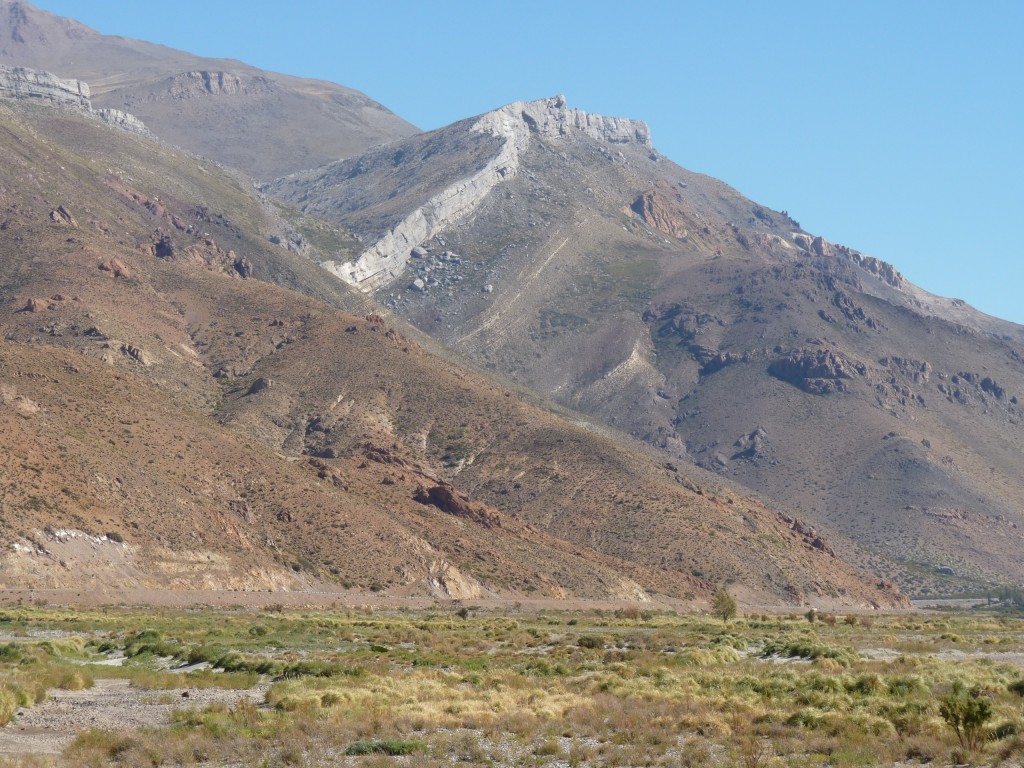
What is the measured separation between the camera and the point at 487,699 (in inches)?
1403

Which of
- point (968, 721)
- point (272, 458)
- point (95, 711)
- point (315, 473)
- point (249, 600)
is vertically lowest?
point (249, 600)

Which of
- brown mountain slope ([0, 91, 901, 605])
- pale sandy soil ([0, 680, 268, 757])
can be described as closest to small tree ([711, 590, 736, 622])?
brown mountain slope ([0, 91, 901, 605])

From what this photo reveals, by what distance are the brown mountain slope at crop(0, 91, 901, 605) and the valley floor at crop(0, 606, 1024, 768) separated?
93.9ft

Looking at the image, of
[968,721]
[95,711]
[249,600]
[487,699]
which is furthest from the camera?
[249,600]

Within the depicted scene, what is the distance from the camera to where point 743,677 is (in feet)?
134

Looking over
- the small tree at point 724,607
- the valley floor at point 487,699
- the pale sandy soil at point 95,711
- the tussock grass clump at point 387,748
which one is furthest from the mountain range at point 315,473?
the tussock grass clump at point 387,748

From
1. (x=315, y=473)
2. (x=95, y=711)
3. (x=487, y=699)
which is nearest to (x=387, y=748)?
(x=487, y=699)

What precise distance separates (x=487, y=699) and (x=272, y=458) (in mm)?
81141

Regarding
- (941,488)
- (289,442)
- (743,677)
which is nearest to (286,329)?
(289,442)

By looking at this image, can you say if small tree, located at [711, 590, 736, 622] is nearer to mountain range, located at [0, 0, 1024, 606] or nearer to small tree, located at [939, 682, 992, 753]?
mountain range, located at [0, 0, 1024, 606]

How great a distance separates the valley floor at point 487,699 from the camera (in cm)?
2761

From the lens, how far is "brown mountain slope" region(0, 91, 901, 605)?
9206 cm

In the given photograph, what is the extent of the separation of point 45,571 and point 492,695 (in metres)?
51.9

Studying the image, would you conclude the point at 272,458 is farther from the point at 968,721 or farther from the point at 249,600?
the point at 968,721
